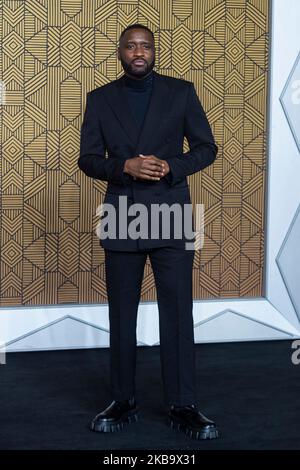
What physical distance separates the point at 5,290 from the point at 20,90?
1.06 metres

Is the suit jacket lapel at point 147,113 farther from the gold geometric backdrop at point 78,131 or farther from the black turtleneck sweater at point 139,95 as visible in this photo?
the gold geometric backdrop at point 78,131

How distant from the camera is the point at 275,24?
15.6 feet

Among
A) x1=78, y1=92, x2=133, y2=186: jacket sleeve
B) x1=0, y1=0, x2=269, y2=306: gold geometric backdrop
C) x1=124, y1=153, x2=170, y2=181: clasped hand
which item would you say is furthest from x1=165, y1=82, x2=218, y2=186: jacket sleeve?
x1=0, y1=0, x2=269, y2=306: gold geometric backdrop

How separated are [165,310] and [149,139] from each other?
0.65 metres

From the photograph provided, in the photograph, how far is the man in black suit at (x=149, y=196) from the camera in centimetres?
315

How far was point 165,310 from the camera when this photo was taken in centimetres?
325

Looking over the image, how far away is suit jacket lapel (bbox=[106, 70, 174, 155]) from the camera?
3152 mm

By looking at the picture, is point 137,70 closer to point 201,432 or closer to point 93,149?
point 93,149

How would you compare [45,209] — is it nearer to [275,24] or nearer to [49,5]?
[49,5]

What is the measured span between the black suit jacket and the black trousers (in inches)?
2.5

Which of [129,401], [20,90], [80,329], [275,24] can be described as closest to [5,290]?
[80,329]

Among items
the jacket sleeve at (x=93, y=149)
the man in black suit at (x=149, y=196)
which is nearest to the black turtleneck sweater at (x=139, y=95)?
the man in black suit at (x=149, y=196)

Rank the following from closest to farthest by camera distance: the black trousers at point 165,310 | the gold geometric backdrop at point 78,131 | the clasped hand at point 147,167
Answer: the clasped hand at point 147,167 → the black trousers at point 165,310 → the gold geometric backdrop at point 78,131

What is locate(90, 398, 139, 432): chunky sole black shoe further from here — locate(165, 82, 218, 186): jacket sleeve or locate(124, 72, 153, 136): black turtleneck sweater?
locate(124, 72, 153, 136): black turtleneck sweater
